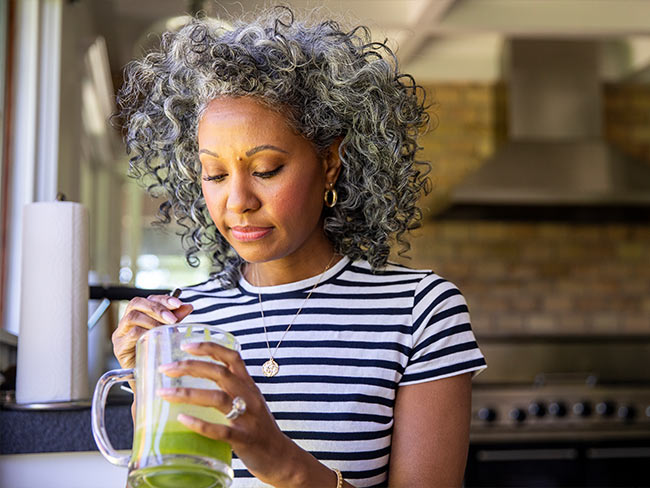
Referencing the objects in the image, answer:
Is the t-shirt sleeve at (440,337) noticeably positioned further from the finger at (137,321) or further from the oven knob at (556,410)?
the oven knob at (556,410)

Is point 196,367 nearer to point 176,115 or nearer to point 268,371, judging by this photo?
point 268,371

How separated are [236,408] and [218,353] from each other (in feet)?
0.17

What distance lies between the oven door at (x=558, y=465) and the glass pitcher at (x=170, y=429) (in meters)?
2.80

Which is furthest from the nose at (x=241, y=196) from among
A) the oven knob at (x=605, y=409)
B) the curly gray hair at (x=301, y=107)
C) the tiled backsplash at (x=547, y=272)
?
the tiled backsplash at (x=547, y=272)

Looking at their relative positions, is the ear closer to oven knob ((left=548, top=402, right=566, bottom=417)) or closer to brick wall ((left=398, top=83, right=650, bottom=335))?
oven knob ((left=548, top=402, right=566, bottom=417))

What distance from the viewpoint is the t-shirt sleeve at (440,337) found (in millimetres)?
1104

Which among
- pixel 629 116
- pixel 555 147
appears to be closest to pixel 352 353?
pixel 555 147

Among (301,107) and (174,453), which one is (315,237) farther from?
(174,453)

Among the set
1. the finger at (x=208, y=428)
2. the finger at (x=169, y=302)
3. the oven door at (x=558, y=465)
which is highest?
the finger at (x=169, y=302)

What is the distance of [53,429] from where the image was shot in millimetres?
1275

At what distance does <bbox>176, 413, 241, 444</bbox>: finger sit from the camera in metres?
0.68

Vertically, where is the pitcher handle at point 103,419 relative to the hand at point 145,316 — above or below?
below

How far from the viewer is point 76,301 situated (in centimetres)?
139

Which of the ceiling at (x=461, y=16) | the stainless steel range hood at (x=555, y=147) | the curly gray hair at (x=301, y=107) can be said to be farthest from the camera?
the stainless steel range hood at (x=555, y=147)
